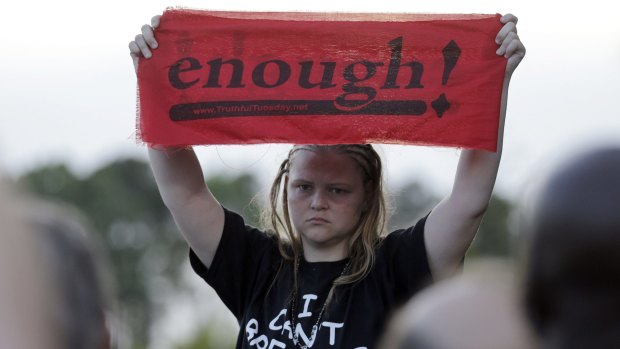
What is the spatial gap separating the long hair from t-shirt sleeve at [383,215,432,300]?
0.25 feet

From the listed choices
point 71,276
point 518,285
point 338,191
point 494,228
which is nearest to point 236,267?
point 338,191

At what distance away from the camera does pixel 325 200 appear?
4195 millimetres

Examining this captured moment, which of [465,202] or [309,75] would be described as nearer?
[465,202]

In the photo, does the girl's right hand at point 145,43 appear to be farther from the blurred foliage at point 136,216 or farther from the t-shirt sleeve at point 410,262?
the blurred foliage at point 136,216

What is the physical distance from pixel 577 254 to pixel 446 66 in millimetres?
2536

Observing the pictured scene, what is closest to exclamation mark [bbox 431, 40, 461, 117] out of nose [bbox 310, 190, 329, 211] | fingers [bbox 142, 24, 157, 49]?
nose [bbox 310, 190, 329, 211]

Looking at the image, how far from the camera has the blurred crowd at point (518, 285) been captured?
1595 millimetres

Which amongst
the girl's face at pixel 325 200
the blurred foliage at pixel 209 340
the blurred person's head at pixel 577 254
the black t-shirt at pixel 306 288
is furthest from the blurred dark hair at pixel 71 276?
the blurred foliage at pixel 209 340

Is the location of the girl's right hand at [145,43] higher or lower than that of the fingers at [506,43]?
higher

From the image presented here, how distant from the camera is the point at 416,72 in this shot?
4160 mm

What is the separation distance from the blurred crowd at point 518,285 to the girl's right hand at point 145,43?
2.47 meters

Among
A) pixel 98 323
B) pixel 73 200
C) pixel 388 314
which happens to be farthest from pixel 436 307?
pixel 73 200

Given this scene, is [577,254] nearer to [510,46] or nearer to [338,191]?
[510,46]

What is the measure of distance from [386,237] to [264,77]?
2.15 ft
